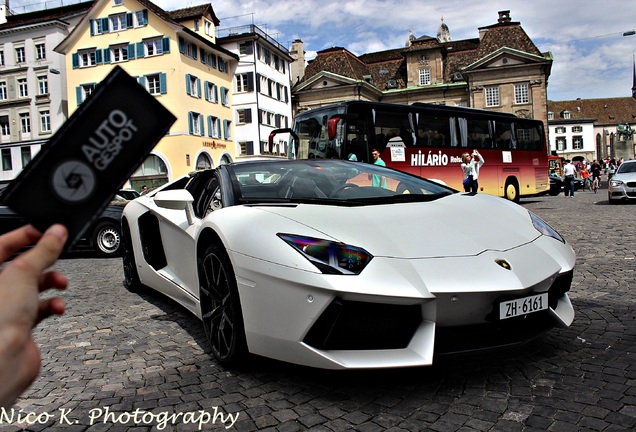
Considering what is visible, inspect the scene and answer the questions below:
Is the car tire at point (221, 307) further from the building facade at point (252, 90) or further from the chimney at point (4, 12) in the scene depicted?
the chimney at point (4, 12)

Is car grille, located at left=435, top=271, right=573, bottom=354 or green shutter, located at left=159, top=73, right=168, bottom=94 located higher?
green shutter, located at left=159, top=73, right=168, bottom=94

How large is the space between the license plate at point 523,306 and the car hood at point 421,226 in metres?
0.31

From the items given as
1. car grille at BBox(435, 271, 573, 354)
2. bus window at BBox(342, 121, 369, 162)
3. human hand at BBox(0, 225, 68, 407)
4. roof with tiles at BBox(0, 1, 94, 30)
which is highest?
roof with tiles at BBox(0, 1, 94, 30)

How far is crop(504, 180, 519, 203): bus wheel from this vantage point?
20183 millimetres

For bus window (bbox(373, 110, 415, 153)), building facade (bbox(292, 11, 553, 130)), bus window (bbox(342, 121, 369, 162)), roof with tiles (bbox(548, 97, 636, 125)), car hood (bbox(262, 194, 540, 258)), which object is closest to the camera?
car hood (bbox(262, 194, 540, 258))

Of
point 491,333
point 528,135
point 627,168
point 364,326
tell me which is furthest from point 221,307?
point 528,135

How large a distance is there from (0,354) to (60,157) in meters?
0.40

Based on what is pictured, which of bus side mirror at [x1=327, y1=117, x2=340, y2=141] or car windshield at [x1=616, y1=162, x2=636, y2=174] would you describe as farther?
car windshield at [x1=616, y1=162, x2=636, y2=174]

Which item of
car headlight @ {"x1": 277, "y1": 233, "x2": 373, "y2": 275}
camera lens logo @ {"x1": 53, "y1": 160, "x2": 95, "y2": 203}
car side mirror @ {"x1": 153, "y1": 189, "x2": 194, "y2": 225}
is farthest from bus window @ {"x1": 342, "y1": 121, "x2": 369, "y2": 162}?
camera lens logo @ {"x1": 53, "y1": 160, "x2": 95, "y2": 203}

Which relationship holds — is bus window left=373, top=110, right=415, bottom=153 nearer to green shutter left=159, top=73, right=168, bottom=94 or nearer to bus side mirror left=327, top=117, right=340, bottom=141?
bus side mirror left=327, top=117, right=340, bottom=141

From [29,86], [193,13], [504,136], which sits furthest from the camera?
[193,13]

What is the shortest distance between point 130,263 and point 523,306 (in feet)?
14.2

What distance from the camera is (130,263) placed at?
5.90 metres

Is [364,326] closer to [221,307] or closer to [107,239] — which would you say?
[221,307]
